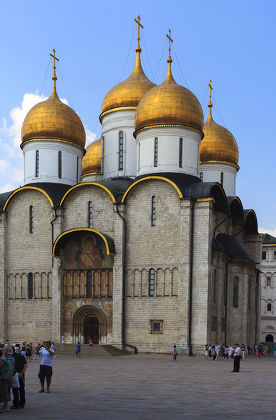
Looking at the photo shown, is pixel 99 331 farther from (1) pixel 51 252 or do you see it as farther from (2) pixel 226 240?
(2) pixel 226 240

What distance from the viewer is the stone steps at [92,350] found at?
92.1ft

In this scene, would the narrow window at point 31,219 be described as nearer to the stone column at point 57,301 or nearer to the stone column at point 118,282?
the stone column at point 57,301

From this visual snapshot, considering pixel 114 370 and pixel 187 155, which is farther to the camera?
pixel 187 155

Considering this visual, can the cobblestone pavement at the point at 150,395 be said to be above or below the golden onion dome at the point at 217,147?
below

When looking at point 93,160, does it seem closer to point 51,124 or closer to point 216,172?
point 51,124

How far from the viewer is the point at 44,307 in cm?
3142

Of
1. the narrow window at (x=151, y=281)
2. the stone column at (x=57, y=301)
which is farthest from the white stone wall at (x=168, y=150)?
the stone column at (x=57, y=301)

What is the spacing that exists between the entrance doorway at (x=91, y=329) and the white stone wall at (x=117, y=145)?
29.3 feet

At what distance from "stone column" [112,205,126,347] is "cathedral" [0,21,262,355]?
0.05 metres

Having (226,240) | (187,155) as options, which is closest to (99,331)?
(226,240)

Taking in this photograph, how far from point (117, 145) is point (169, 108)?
5.67m

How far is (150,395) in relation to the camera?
1249 centimetres

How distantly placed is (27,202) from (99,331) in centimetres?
826

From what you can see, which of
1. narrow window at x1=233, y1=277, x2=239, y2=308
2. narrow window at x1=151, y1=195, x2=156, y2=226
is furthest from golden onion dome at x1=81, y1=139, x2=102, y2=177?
narrow window at x1=233, y1=277, x2=239, y2=308
